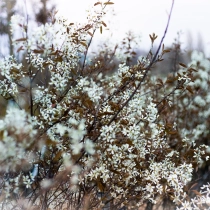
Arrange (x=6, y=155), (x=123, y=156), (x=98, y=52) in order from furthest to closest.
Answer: (x=98, y=52)
(x=123, y=156)
(x=6, y=155)

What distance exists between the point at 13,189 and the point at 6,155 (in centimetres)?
96

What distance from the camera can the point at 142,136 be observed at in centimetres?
261

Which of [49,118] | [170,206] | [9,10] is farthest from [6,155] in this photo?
[9,10]

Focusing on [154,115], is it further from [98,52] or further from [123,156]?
[98,52]

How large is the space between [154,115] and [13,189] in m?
1.08

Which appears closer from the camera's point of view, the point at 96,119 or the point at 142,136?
the point at 96,119

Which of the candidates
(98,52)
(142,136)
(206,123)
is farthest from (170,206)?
(142,136)

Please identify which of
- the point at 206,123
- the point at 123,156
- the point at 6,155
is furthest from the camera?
the point at 206,123

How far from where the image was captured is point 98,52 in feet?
15.2

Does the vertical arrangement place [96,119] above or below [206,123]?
below

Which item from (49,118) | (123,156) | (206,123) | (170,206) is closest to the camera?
(49,118)

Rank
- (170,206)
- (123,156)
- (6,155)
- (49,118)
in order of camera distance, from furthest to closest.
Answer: (170,206)
(123,156)
(49,118)
(6,155)

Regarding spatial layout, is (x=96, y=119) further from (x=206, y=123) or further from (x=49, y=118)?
(x=206, y=123)

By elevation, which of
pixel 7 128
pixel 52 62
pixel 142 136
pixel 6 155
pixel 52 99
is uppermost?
pixel 52 62
